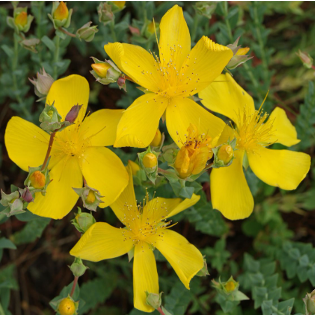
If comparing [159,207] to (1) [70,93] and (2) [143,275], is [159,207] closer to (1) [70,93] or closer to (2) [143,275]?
(2) [143,275]

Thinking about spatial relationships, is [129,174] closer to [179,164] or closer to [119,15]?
[179,164]

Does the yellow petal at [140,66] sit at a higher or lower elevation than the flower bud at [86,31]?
lower

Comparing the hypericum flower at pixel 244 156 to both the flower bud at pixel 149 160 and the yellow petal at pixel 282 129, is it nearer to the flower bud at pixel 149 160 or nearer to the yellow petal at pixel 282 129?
the yellow petal at pixel 282 129

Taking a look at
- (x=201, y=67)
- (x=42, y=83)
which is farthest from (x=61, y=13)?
(x=201, y=67)

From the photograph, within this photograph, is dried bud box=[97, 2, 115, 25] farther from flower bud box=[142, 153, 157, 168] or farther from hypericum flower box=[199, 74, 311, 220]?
flower bud box=[142, 153, 157, 168]

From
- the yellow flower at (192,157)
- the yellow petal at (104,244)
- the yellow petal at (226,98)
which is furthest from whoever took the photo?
the yellow petal at (226,98)

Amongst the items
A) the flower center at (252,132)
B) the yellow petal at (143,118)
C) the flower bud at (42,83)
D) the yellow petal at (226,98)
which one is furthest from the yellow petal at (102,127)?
the flower center at (252,132)
